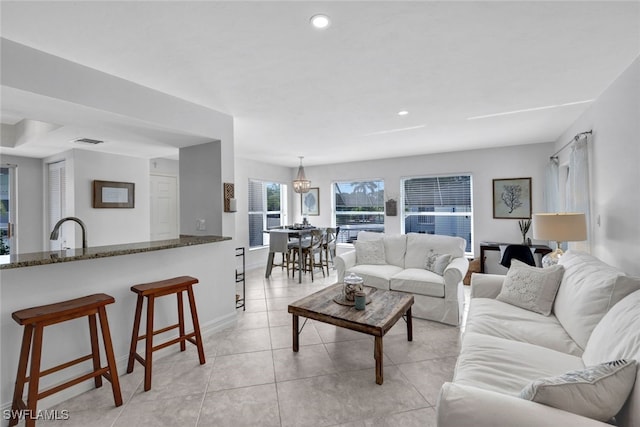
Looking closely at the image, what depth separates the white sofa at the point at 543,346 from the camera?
1.07 m

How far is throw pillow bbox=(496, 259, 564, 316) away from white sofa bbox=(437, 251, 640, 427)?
2.0 inches

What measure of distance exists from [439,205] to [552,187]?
185 centimetres

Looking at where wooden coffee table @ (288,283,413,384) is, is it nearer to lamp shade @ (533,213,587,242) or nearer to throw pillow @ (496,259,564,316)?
throw pillow @ (496,259,564,316)

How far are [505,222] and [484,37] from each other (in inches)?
164

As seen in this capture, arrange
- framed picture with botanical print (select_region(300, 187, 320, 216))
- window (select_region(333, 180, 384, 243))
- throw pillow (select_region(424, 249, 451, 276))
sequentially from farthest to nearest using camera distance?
framed picture with botanical print (select_region(300, 187, 320, 216))
window (select_region(333, 180, 384, 243))
throw pillow (select_region(424, 249, 451, 276))

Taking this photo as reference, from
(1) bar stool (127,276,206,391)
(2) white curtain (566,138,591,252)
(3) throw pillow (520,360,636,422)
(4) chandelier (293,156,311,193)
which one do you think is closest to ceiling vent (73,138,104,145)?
(1) bar stool (127,276,206,391)

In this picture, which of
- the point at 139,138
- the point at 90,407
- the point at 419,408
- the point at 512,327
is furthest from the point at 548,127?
the point at 90,407

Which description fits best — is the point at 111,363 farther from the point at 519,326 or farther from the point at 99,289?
the point at 519,326

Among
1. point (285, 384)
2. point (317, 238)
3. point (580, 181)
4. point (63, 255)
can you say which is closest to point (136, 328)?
point (63, 255)

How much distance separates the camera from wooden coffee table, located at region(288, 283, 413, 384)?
216cm

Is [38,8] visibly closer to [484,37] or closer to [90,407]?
[90,407]

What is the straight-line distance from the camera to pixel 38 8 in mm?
1542

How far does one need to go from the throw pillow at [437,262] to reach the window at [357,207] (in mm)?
2659

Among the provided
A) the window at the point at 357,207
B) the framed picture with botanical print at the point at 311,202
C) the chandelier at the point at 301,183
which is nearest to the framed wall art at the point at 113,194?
the chandelier at the point at 301,183
